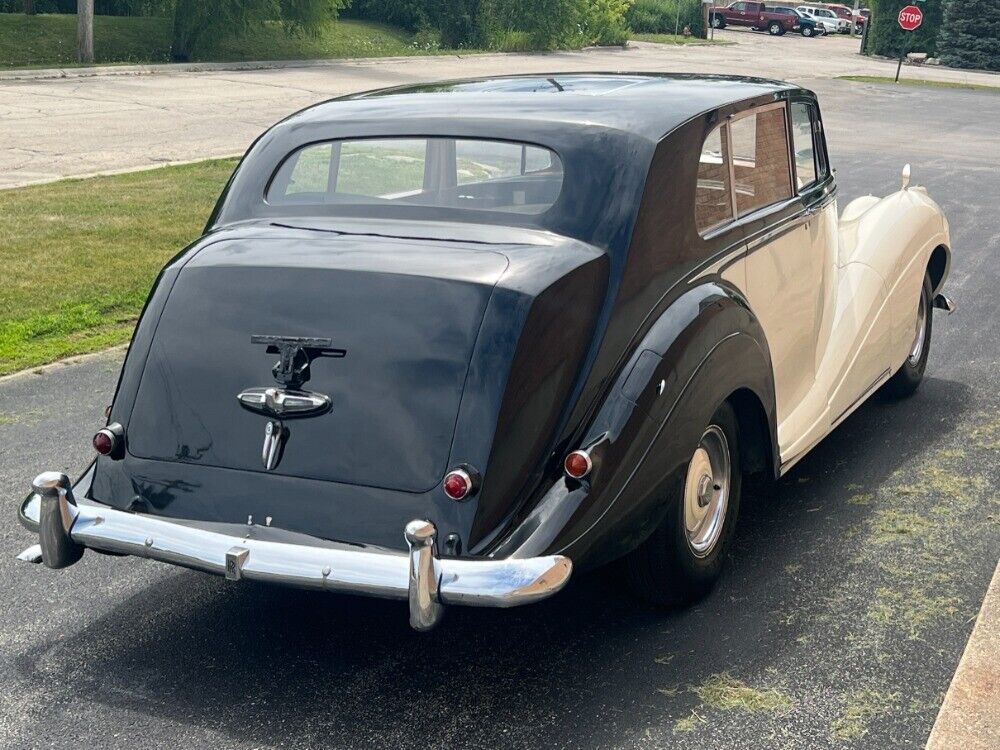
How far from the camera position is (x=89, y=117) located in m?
18.6

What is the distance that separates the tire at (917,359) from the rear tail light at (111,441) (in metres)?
4.07

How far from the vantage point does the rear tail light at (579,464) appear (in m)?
3.59

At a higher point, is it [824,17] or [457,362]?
[824,17]

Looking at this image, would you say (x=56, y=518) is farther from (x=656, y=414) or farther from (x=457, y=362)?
(x=656, y=414)

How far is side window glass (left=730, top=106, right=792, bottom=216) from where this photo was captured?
15.6 ft

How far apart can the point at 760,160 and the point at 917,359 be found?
2160 mm

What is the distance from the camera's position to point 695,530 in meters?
4.24

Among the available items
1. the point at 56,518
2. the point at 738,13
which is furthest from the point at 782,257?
the point at 738,13

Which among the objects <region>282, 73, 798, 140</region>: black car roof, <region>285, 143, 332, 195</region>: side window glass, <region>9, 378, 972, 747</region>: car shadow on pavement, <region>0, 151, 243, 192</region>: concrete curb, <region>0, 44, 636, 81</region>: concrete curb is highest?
<region>282, 73, 798, 140</region>: black car roof

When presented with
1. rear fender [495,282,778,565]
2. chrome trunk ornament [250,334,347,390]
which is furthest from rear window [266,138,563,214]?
chrome trunk ornament [250,334,347,390]

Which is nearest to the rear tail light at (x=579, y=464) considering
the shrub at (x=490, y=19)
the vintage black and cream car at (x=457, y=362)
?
the vintage black and cream car at (x=457, y=362)

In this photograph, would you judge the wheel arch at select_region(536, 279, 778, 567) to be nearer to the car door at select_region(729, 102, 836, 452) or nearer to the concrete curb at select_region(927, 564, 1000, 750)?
the car door at select_region(729, 102, 836, 452)

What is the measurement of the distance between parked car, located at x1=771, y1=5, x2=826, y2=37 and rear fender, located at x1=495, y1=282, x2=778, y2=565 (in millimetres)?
62699

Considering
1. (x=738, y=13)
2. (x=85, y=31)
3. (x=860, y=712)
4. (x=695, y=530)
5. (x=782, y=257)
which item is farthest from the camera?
(x=738, y=13)
